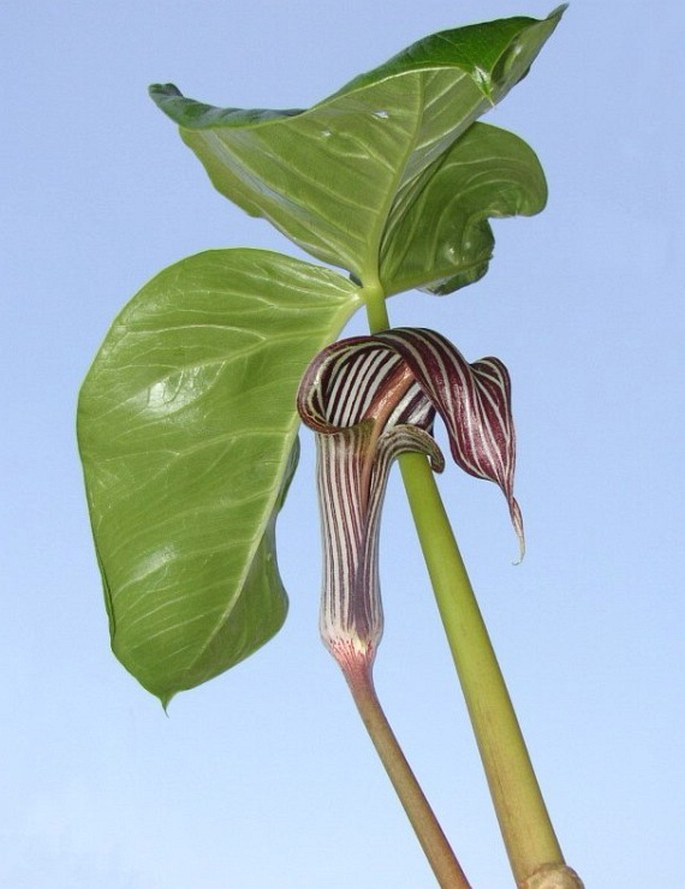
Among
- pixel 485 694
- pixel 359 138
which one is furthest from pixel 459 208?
pixel 485 694

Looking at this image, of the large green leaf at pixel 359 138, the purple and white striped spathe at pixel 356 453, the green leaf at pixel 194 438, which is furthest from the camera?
the green leaf at pixel 194 438

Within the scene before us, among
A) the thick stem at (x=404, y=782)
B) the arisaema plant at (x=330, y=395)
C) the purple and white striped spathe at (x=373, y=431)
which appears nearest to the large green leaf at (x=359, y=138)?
the arisaema plant at (x=330, y=395)

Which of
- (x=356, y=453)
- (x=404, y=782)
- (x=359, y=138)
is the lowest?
(x=404, y=782)

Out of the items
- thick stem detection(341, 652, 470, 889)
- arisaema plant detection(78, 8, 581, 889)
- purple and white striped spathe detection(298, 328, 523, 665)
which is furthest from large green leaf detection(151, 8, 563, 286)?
thick stem detection(341, 652, 470, 889)

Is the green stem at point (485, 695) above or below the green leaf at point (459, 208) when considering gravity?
below

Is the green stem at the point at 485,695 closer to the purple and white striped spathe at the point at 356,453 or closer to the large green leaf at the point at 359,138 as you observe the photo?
the purple and white striped spathe at the point at 356,453

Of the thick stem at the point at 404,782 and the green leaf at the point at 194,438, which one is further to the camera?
the green leaf at the point at 194,438

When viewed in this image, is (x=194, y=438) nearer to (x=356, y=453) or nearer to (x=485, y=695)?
(x=356, y=453)

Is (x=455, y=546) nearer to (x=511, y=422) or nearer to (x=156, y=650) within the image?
(x=511, y=422)
